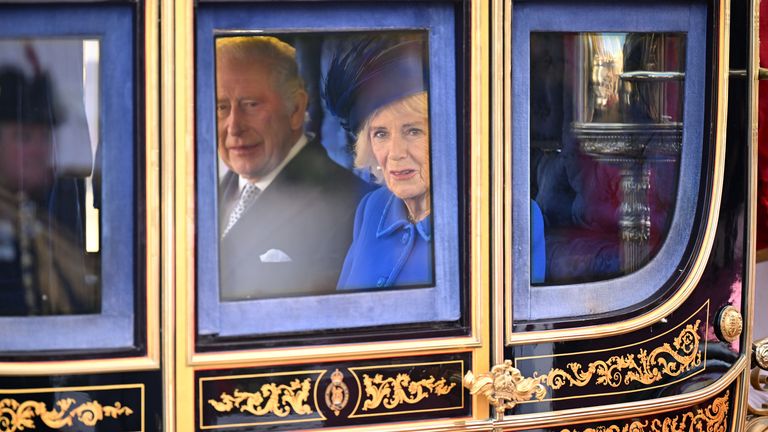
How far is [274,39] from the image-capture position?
73.9 inches

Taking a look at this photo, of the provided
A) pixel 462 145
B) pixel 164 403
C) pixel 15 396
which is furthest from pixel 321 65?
pixel 15 396

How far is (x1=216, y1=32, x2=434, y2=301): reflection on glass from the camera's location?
188 centimetres

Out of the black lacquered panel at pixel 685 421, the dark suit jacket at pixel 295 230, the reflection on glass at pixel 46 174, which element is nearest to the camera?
the reflection on glass at pixel 46 174

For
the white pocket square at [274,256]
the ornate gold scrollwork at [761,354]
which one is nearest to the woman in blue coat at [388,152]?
the white pocket square at [274,256]

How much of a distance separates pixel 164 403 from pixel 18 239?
403mm

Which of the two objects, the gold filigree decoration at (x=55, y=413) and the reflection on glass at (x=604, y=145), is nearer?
the gold filigree decoration at (x=55, y=413)

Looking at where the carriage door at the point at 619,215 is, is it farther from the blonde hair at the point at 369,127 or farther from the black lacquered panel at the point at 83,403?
the black lacquered panel at the point at 83,403

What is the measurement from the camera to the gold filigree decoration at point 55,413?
71.6 inches

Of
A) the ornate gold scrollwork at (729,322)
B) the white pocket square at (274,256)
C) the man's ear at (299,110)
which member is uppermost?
the man's ear at (299,110)

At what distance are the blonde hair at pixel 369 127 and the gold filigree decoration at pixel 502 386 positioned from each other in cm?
45

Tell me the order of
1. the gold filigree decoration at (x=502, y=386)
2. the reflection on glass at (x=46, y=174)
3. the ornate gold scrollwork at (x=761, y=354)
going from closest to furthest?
the reflection on glass at (x=46, y=174), the gold filigree decoration at (x=502, y=386), the ornate gold scrollwork at (x=761, y=354)

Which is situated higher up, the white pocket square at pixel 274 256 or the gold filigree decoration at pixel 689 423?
the white pocket square at pixel 274 256

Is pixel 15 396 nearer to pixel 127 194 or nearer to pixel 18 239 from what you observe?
pixel 18 239

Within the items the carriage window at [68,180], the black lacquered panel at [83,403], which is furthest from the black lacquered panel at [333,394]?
the carriage window at [68,180]
